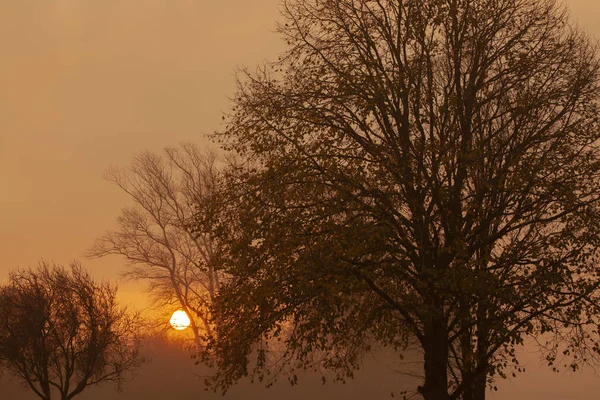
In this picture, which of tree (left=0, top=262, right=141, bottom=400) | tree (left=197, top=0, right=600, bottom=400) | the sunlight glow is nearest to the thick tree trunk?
tree (left=197, top=0, right=600, bottom=400)

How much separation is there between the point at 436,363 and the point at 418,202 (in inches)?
150

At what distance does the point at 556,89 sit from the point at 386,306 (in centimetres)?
650

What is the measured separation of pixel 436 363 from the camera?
16.2 meters

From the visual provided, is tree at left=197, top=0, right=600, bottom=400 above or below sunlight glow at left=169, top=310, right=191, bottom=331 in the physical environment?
below

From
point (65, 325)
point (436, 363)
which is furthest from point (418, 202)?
point (65, 325)

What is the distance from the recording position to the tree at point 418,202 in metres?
15.0

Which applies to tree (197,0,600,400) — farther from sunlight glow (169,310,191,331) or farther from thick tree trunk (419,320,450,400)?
sunlight glow (169,310,191,331)

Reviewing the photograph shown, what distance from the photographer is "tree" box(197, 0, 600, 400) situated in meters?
15.0

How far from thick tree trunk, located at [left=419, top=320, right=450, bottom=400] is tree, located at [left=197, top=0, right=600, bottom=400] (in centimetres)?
3

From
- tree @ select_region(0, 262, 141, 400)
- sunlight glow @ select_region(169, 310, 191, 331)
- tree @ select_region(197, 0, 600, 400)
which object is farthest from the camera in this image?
sunlight glow @ select_region(169, 310, 191, 331)

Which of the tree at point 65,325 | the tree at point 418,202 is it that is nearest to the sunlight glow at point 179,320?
the tree at point 65,325

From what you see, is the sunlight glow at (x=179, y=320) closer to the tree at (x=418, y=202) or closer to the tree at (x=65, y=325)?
the tree at (x=65, y=325)

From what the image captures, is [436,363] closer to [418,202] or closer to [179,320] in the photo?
[418,202]

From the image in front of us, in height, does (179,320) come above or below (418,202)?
above
